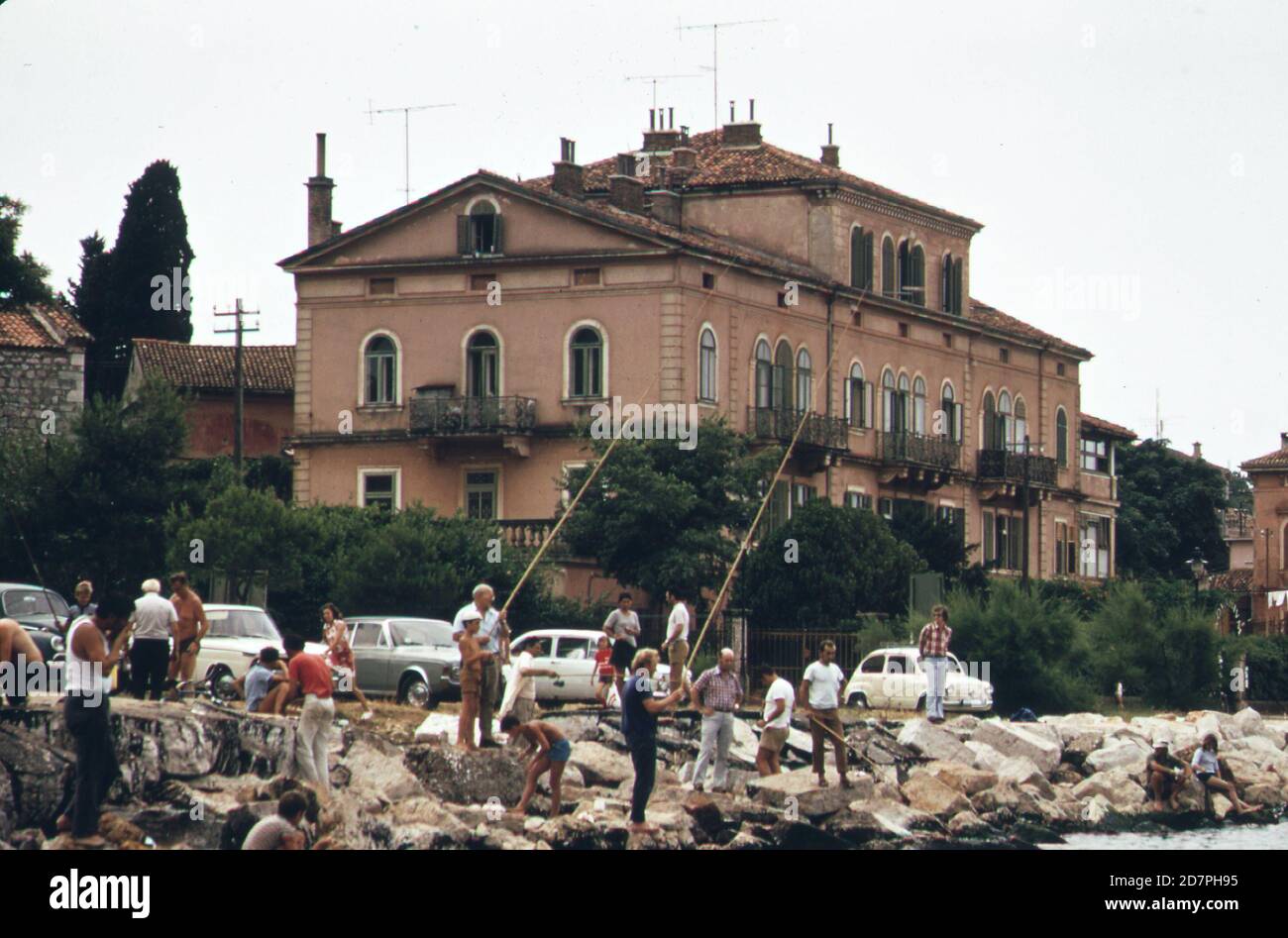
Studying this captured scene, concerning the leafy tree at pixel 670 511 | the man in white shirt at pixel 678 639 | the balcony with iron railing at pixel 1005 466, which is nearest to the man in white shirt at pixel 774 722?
the man in white shirt at pixel 678 639

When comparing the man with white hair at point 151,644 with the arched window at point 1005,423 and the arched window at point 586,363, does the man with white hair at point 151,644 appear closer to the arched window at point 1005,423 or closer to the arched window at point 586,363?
the arched window at point 586,363

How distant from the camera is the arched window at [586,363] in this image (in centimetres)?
6525

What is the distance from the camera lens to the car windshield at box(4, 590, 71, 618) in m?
42.0

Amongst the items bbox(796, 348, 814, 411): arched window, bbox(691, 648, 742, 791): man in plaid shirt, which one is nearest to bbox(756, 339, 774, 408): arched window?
bbox(796, 348, 814, 411): arched window

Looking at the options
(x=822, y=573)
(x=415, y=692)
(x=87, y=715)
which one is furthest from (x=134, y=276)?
(x=87, y=715)

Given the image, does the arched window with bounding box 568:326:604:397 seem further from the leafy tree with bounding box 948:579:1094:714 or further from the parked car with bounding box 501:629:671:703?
the parked car with bounding box 501:629:671:703

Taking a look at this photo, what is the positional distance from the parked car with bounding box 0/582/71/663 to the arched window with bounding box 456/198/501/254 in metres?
24.4

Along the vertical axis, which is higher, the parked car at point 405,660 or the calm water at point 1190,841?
the parked car at point 405,660

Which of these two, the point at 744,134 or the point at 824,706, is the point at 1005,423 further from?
the point at 824,706

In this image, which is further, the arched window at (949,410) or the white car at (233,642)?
the arched window at (949,410)

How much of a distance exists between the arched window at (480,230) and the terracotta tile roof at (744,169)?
472cm

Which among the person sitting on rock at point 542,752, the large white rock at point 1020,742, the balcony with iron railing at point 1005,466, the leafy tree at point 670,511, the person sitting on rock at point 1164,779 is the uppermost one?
the balcony with iron railing at point 1005,466
